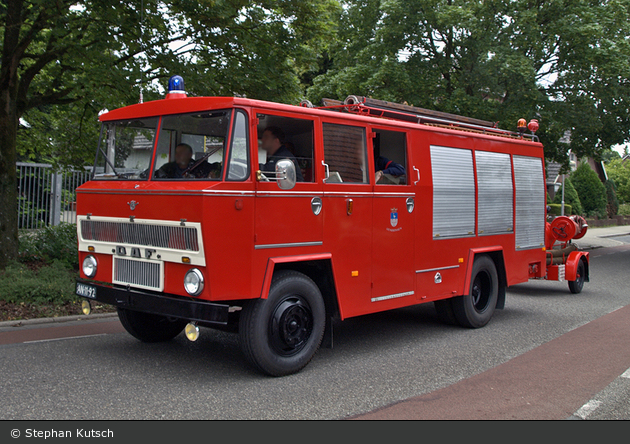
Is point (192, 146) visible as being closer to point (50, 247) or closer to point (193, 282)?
point (193, 282)

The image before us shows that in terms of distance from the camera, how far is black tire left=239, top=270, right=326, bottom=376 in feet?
17.4

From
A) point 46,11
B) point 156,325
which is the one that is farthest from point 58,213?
point 156,325

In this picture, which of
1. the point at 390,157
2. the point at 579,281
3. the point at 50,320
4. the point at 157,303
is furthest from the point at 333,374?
the point at 579,281

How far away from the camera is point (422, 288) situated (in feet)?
23.3

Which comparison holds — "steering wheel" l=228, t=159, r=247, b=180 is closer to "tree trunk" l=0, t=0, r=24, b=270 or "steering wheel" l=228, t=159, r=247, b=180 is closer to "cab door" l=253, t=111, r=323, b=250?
"cab door" l=253, t=111, r=323, b=250

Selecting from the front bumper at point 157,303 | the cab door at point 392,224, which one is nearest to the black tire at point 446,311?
the cab door at point 392,224

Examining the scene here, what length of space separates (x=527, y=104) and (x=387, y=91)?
4034mm

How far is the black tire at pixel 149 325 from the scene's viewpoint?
21.6 ft

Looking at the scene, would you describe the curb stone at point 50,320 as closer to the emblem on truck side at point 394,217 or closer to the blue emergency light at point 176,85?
the blue emergency light at point 176,85

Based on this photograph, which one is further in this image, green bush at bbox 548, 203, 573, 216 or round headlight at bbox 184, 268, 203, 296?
green bush at bbox 548, 203, 573, 216

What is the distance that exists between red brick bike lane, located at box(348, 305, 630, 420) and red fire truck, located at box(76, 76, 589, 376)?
4.25 ft

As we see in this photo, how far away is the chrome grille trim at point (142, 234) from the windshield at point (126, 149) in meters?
0.51

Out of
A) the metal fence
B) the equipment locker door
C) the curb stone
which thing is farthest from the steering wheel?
the metal fence

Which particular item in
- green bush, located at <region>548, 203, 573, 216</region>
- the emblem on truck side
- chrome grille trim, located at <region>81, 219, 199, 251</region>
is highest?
green bush, located at <region>548, 203, 573, 216</region>
